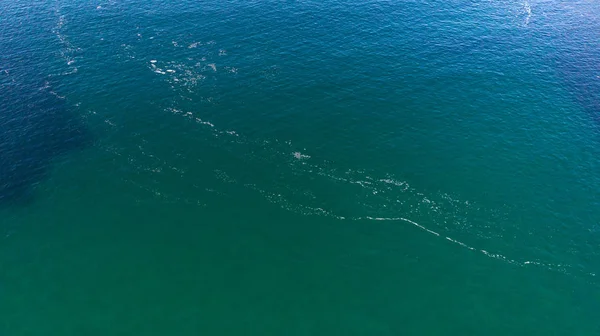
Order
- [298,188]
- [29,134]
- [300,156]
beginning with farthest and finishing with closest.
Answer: [29,134], [300,156], [298,188]

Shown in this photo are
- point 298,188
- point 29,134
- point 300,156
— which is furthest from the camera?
point 29,134

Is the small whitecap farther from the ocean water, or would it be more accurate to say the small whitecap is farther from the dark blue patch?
the dark blue patch

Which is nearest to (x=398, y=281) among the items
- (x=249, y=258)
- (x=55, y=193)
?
(x=249, y=258)

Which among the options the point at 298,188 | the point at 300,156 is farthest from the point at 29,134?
the point at 298,188

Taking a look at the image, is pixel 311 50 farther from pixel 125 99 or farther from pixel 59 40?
pixel 59 40

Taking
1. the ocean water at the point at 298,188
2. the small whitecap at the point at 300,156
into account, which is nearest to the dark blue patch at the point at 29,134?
the ocean water at the point at 298,188

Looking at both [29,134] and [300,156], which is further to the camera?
[29,134]

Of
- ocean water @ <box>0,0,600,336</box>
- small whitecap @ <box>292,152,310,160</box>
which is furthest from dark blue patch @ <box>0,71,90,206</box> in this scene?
small whitecap @ <box>292,152,310,160</box>

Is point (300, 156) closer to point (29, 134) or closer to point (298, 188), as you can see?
point (298, 188)
